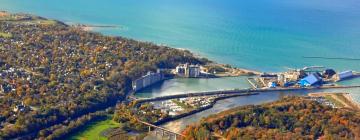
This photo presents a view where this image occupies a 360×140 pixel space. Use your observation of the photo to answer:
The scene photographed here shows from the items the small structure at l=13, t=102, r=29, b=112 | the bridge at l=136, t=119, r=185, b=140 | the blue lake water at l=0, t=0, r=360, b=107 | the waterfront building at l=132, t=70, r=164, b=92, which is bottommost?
the bridge at l=136, t=119, r=185, b=140

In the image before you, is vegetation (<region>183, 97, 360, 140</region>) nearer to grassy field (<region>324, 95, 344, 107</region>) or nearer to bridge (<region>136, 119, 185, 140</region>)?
bridge (<region>136, 119, 185, 140</region>)

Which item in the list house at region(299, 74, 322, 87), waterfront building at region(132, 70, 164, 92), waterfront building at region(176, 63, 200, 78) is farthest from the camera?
waterfront building at region(176, 63, 200, 78)

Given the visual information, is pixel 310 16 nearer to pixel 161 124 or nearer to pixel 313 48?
pixel 313 48

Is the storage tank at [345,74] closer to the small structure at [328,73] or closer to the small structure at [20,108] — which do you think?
the small structure at [328,73]

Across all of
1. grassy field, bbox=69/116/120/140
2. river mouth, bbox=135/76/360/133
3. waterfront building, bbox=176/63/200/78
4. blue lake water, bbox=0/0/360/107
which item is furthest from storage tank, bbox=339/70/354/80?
grassy field, bbox=69/116/120/140

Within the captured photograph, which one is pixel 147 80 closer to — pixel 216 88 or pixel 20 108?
pixel 216 88

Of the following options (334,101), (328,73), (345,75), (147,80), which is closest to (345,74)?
(345,75)

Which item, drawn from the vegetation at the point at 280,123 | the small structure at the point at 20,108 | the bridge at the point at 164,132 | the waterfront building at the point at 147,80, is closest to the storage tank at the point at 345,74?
the vegetation at the point at 280,123
